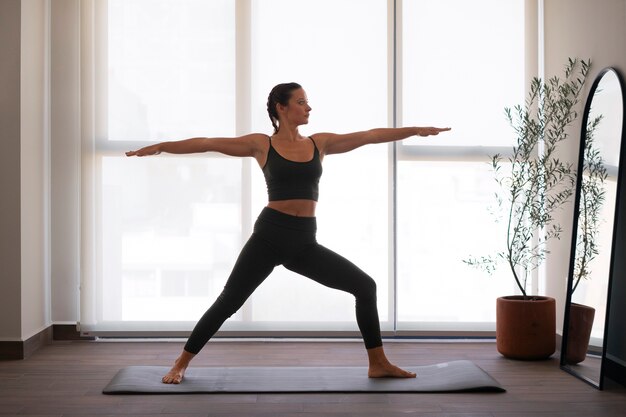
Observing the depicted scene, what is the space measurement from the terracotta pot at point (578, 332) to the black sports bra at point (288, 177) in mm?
1481

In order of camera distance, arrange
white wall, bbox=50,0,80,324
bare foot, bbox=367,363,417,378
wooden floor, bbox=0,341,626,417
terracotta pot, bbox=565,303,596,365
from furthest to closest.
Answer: white wall, bbox=50,0,80,324, terracotta pot, bbox=565,303,596,365, bare foot, bbox=367,363,417,378, wooden floor, bbox=0,341,626,417

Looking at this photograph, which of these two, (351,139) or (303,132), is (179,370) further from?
(303,132)

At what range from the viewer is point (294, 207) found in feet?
11.4

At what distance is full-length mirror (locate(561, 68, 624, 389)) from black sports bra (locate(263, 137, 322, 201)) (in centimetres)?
141

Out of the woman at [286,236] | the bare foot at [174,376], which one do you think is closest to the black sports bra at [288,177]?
the woman at [286,236]

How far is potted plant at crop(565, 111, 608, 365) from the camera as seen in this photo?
3662 mm

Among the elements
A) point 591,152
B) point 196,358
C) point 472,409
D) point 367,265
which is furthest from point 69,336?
point 591,152

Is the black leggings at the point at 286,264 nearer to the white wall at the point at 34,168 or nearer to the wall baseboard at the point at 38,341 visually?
the wall baseboard at the point at 38,341

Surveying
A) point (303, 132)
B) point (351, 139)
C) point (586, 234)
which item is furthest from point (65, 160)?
point (586, 234)

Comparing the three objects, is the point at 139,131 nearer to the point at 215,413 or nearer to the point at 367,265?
the point at 367,265

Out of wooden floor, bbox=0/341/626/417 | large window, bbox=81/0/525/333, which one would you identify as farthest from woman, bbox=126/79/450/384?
large window, bbox=81/0/525/333

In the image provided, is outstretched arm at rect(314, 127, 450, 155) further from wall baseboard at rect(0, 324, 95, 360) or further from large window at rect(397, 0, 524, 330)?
wall baseboard at rect(0, 324, 95, 360)

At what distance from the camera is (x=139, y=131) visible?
4.55 meters

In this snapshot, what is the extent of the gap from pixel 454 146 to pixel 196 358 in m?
Answer: 2.02
